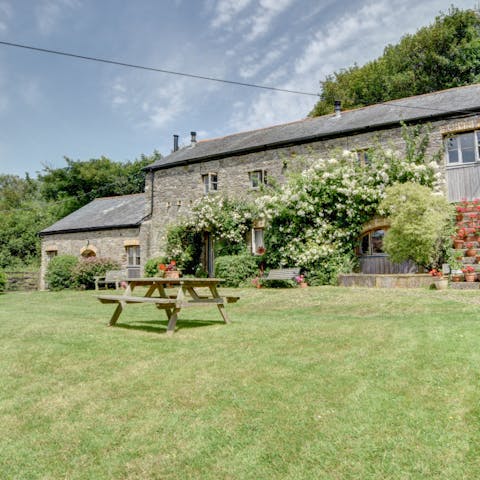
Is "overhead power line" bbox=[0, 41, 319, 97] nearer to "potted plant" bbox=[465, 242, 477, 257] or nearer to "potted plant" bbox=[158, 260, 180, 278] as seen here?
"potted plant" bbox=[465, 242, 477, 257]

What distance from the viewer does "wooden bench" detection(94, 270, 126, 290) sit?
766 inches

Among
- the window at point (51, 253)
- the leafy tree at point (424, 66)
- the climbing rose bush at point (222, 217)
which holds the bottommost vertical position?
the window at point (51, 253)

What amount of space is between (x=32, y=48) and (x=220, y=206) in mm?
11010

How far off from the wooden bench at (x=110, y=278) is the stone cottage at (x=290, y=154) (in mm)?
1418

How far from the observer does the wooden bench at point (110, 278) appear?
63.9ft

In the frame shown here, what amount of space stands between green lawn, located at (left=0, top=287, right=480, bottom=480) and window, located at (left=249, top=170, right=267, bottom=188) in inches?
468

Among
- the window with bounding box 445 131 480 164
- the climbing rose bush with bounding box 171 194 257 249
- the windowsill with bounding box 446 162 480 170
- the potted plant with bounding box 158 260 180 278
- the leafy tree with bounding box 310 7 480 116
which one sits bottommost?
the potted plant with bounding box 158 260 180 278

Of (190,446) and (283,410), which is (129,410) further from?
(283,410)

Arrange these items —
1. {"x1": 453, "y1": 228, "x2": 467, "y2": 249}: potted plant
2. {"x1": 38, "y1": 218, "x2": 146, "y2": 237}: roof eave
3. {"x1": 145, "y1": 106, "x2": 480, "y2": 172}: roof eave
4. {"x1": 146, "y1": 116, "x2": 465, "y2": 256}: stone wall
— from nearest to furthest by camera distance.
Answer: {"x1": 453, "y1": 228, "x2": 467, "y2": 249}: potted plant, {"x1": 145, "y1": 106, "x2": 480, "y2": 172}: roof eave, {"x1": 146, "y1": 116, "x2": 465, "y2": 256}: stone wall, {"x1": 38, "y1": 218, "x2": 146, "y2": 237}: roof eave

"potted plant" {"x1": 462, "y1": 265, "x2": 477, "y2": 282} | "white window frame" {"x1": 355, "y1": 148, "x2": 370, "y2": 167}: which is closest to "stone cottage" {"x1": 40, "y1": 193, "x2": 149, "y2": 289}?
"white window frame" {"x1": 355, "y1": 148, "x2": 370, "y2": 167}

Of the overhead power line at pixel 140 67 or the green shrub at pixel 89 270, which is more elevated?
the overhead power line at pixel 140 67

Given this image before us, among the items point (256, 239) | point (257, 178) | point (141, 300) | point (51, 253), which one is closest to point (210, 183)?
point (257, 178)

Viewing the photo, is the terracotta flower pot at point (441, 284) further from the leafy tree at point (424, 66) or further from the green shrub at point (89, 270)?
the leafy tree at point (424, 66)

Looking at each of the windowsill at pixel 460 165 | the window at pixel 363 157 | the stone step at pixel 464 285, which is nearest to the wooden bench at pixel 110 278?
the window at pixel 363 157
